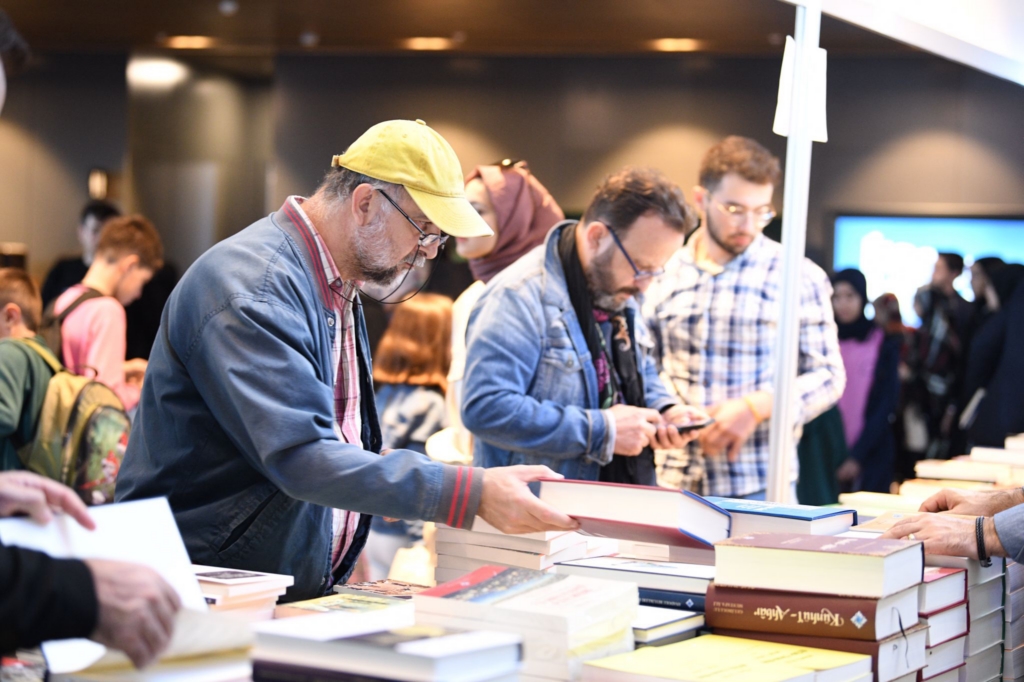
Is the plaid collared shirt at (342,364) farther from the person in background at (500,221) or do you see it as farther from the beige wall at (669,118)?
the beige wall at (669,118)

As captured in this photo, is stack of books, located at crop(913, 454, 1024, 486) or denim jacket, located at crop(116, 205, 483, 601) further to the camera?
stack of books, located at crop(913, 454, 1024, 486)

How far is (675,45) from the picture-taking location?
584 cm

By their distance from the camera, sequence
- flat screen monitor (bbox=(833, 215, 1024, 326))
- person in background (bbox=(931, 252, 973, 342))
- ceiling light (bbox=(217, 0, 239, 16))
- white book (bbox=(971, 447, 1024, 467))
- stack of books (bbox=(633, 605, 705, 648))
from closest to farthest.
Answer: stack of books (bbox=(633, 605, 705, 648)), white book (bbox=(971, 447, 1024, 467)), flat screen monitor (bbox=(833, 215, 1024, 326)), person in background (bbox=(931, 252, 973, 342)), ceiling light (bbox=(217, 0, 239, 16))

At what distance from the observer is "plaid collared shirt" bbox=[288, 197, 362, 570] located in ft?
6.27

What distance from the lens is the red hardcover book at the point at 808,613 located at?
1396 millimetres

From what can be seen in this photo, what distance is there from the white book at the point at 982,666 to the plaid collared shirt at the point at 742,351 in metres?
1.52

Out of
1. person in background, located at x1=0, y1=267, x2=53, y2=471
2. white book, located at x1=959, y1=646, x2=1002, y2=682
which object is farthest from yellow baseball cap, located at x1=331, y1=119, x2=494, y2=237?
person in background, located at x1=0, y1=267, x2=53, y2=471

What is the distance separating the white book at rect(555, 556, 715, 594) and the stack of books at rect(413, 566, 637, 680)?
0.66ft

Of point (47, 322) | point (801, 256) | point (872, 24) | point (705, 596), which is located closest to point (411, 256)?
point (705, 596)

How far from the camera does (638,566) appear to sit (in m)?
1.66

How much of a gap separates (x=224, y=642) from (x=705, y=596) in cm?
66

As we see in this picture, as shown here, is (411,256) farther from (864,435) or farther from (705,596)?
(864,435)

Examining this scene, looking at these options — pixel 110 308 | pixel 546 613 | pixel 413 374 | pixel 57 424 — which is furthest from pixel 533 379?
pixel 110 308

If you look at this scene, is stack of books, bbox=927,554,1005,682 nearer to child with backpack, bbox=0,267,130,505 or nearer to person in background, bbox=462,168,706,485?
person in background, bbox=462,168,706,485
